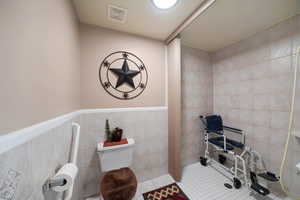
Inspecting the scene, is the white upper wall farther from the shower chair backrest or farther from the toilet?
the shower chair backrest

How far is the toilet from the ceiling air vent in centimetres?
150

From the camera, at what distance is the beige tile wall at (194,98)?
6.26ft

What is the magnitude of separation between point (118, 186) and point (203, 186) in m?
1.23

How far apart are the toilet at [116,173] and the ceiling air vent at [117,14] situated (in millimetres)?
1504

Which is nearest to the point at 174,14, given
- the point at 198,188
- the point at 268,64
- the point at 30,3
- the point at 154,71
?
the point at 154,71

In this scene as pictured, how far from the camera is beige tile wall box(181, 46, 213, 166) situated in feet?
6.26

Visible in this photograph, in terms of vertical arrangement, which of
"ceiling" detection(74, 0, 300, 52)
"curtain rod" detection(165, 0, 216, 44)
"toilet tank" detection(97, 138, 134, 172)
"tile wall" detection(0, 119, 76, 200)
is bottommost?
"toilet tank" detection(97, 138, 134, 172)

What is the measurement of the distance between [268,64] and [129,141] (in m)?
2.14

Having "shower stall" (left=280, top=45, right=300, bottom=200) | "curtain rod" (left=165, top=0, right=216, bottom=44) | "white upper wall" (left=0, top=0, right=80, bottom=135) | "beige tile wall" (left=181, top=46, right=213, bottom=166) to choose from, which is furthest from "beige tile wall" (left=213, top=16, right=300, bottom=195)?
"white upper wall" (left=0, top=0, right=80, bottom=135)

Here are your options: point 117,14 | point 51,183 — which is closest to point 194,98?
point 117,14

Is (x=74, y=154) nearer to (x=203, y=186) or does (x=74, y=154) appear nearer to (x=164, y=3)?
(x=164, y=3)

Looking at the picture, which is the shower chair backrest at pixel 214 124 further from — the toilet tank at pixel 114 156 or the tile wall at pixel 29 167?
the tile wall at pixel 29 167

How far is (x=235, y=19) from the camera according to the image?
129 centimetres

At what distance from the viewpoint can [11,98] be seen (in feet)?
1.05
